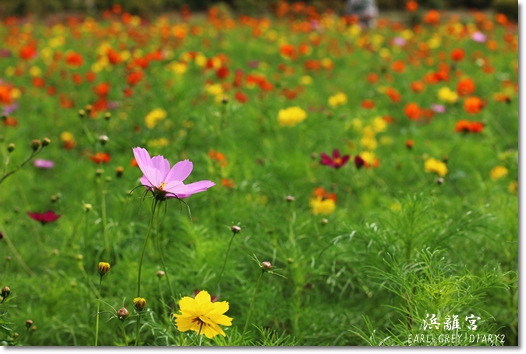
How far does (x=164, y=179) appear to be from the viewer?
0.90 metres

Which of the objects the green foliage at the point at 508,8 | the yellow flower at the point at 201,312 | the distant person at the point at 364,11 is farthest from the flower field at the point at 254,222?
the green foliage at the point at 508,8

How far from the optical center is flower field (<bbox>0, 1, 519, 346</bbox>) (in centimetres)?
110

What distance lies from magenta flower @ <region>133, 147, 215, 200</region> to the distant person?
20.4ft

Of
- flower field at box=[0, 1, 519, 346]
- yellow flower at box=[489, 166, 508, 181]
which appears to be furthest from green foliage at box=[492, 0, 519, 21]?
yellow flower at box=[489, 166, 508, 181]

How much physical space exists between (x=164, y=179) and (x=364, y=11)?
267 inches

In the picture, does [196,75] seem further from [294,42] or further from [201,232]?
[201,232]

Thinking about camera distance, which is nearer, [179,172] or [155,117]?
[179,172]

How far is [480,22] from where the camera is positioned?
5.24 m

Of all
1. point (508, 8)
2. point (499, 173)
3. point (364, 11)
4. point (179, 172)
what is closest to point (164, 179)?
point (179, 172)

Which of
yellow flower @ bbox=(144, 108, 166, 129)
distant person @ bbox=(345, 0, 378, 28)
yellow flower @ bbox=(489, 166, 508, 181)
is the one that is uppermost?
yellow flower @ bbox=(144, 108, 166, 129)

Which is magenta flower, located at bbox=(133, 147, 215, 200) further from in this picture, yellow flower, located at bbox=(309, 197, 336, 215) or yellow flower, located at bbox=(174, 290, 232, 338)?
yellow flower, located at bbox=(309, 197, 336, 215)

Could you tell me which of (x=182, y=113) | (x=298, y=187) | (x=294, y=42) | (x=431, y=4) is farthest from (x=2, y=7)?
(x=298, y=187)

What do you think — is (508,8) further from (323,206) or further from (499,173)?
(323,206)

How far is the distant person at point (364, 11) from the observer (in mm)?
6844
